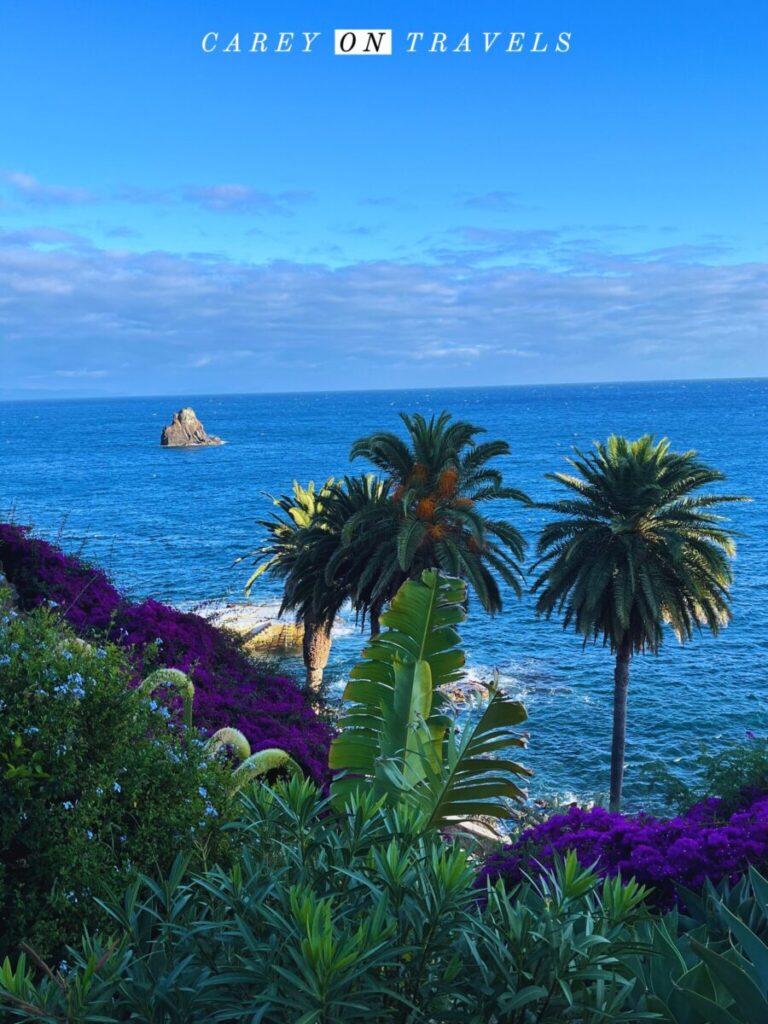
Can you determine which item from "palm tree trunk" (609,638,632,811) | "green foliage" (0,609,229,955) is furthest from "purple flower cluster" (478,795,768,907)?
"palm tree trunk" (609,638,632,811)

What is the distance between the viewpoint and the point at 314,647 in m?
29.2

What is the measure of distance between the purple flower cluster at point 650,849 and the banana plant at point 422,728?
1301 millimetres

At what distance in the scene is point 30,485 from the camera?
125875mm

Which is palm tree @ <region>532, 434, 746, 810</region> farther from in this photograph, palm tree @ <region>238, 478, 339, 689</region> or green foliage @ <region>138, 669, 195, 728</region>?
green foliage @ <region>138, 669, 195, 728</region>

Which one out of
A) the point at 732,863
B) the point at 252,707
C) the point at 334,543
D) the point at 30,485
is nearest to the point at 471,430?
the point at 334,543

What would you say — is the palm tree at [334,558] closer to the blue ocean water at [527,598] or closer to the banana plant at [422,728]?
the blue ocean water at [527,598]

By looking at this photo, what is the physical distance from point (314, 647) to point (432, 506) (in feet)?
29.0

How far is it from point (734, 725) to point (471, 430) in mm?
21331

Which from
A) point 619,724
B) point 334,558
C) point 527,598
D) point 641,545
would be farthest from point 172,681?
point 527,598

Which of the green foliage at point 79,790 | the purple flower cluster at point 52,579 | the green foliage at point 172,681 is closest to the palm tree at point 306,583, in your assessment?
the purple flower cluster at point 52,579

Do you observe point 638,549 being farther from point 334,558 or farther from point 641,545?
point 334,558

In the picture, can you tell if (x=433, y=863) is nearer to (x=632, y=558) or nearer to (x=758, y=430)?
(x=632, y=558)

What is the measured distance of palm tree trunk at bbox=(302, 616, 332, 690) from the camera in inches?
1102

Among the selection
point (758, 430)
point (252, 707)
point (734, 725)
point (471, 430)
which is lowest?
point (734, 725)
